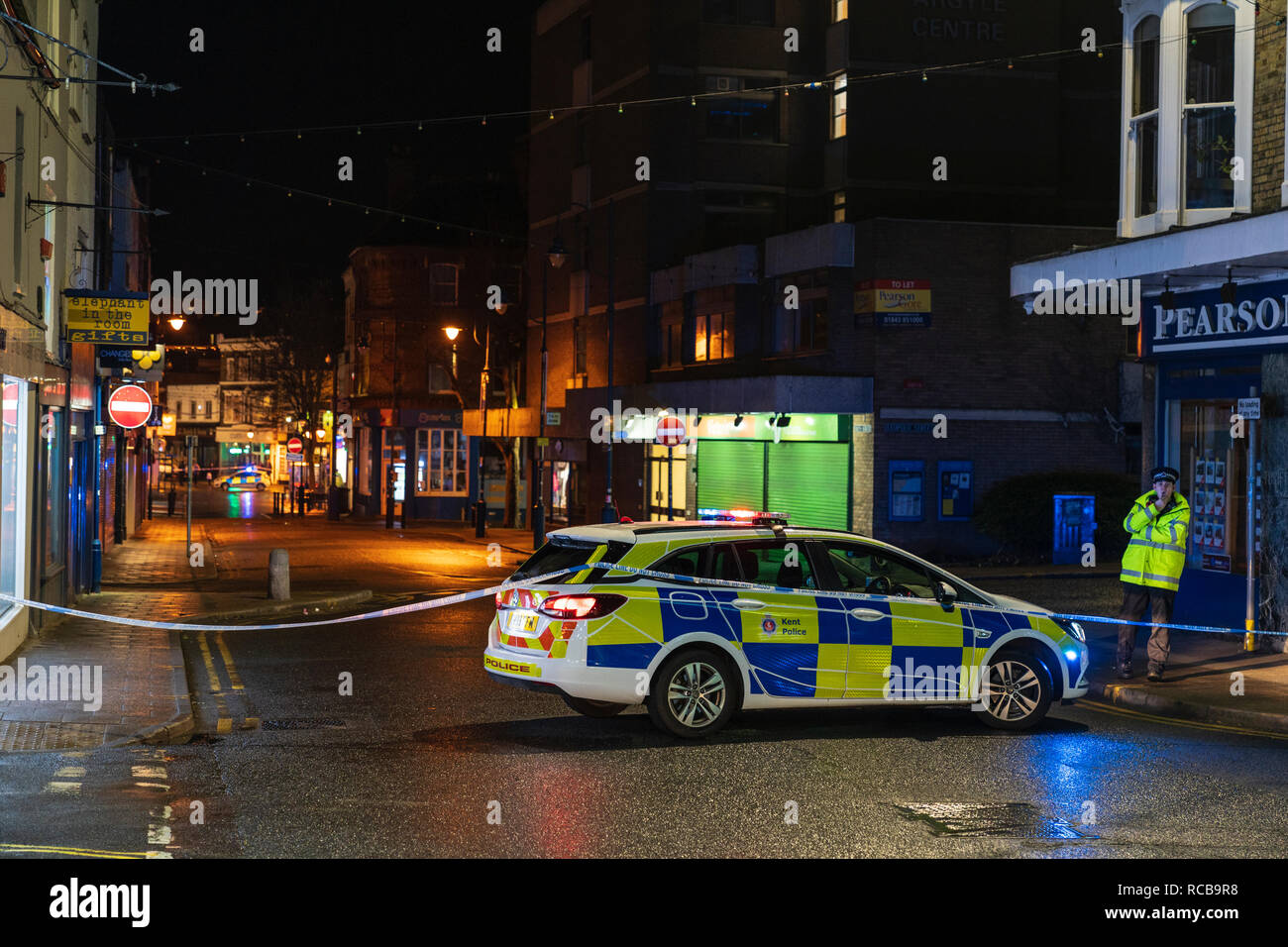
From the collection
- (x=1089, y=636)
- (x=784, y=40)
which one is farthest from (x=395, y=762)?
(x=784, y=40)

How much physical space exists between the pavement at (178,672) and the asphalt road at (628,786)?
0.42 metres

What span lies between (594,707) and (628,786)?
8.34 feet

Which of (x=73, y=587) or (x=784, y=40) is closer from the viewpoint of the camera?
(x=73, y=587)

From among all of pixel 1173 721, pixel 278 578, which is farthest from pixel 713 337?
pixel 1173 721

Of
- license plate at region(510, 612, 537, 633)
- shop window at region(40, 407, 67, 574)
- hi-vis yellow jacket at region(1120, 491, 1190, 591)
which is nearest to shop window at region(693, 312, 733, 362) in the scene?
shop window at region(40, 407, 67, 574)

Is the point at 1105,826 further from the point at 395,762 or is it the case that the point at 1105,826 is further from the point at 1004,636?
the point at 395,762

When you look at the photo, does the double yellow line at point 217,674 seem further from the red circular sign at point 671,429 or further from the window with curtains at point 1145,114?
the red circular sign at point 671,429

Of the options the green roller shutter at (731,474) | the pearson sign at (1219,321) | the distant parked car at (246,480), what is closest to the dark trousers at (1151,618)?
the pearson sign at (1219,321)

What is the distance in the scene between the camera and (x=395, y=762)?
9.97 meters

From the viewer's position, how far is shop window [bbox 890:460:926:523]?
3272cm

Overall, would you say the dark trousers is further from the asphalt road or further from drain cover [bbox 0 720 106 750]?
drain cover [bbox 0 720 106 750]

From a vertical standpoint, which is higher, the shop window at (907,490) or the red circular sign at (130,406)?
the red circular sign at (130,406)

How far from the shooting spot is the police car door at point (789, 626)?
10836 mm

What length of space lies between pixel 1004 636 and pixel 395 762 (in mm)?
4608
